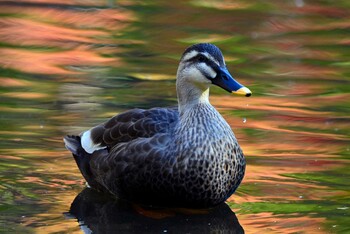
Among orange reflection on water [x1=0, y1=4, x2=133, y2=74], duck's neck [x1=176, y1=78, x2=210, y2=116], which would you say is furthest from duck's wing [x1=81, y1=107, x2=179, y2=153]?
orange reflection on water [x1=0, y1=4, x2=133, y2=74]

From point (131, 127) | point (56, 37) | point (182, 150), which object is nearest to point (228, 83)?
point (182, 150)

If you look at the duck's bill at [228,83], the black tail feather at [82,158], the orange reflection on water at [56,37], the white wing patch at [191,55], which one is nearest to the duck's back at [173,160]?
the black tail feather at [82,158]

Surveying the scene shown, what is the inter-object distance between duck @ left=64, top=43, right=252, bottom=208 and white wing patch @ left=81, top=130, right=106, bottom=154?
0.10 meters

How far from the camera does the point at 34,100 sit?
1052 centimetres

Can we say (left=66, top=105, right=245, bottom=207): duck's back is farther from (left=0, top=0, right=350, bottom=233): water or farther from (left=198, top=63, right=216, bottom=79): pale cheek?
(left=198, top=63, right=216, bottom=79): pale cheek

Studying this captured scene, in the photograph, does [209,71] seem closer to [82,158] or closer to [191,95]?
→ [191,95]

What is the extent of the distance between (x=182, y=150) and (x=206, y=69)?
65 centimetres

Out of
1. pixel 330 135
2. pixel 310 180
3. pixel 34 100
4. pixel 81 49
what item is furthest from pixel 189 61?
pixel 81 49

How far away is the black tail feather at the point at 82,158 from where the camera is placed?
335 inches

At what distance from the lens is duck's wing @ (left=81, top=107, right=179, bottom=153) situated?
8.15 metres

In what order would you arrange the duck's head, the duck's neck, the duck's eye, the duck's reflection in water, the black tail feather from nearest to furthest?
1. the duck's reflection in water
2. the duck's head
3. the duck's eye
4. the duck's neck
5. the black tail feather

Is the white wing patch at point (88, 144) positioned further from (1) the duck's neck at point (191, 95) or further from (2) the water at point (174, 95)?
(1) the duck's neck at point (191, 95)

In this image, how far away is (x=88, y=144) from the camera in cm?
862

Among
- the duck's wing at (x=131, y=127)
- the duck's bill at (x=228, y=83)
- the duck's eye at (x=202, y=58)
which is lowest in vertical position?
the duck's wing at (x=131, y=127)
